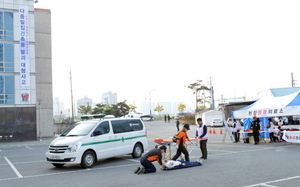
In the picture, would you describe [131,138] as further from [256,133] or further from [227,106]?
[227,106]

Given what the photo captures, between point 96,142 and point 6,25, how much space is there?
2504 cm

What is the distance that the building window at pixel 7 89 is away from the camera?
32.1m

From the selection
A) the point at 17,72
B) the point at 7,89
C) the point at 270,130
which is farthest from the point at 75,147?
the point at 17,72

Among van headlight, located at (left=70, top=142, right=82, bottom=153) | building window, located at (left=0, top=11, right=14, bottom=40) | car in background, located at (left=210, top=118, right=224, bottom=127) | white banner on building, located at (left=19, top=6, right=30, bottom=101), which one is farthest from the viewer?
car in background, located at (left=210, top=118, right=224, bottom=127)

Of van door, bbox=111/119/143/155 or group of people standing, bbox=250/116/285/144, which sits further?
group of people standing, bbox=250/116/285/144

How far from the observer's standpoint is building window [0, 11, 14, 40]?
3231 centimetres

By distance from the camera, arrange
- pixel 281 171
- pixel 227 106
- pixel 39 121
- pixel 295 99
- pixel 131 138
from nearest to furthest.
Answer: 1. pixel 281 171
2. pixel 131 138
3. pixel 295 99
4. pixel 39 121
5. pixel 227 106

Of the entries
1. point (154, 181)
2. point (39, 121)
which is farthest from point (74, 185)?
point (39, 121)

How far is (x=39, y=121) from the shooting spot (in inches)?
1457

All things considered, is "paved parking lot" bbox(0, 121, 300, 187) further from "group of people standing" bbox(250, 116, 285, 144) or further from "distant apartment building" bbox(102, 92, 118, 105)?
"distant apartment building" bbox(102, 92, 118, 105)

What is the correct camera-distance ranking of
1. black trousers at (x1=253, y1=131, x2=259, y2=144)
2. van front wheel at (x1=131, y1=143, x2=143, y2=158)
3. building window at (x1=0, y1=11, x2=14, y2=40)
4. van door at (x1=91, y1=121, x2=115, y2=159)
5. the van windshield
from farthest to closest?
building window at (x1=0, y1=11, x2=14, y2=40) < black trousers at (x1=253, y1=131, x2=259, y2=144) < van front wheel at (x1=131, y1=143, x2=143, y2=158) < the van windshield < van door at (x1=91, y1=121, x2=115, y2=159)

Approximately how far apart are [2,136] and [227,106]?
129 ft

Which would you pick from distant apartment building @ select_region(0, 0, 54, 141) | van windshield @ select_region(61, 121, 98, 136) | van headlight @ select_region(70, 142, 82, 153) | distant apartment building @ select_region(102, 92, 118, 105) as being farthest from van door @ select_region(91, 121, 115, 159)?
distant apartment building @ select_region(102, 92, 118, 105)

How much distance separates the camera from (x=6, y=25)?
3259 centimetres
